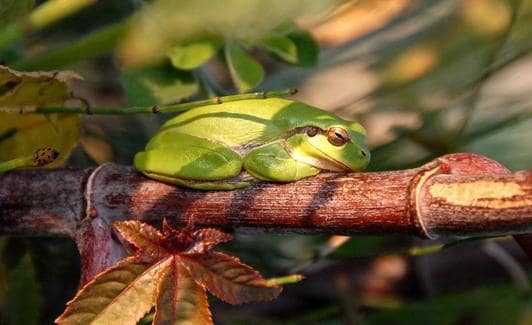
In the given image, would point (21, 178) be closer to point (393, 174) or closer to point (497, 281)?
point (393, 174)

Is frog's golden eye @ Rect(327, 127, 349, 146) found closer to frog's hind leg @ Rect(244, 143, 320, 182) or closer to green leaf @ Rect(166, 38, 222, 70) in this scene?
frog's hind leg @ Rect(244, 143, 320, 182)

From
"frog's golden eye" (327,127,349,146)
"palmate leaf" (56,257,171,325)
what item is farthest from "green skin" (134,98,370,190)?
"palmate leaf" (56,257,171,325)

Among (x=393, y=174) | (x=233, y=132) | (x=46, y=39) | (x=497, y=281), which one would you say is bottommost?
(x=497, y=281)

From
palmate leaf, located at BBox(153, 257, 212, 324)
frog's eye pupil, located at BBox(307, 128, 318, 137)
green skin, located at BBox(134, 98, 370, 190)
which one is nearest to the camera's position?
palmate leaf, located at BBox(153, 257, 212, 324)

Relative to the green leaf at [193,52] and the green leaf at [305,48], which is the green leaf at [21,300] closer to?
the green leaf at [193,52]

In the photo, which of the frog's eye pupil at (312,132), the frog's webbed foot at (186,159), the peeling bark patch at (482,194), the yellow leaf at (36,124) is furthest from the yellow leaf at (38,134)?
the peeling bark patch at (482,194)

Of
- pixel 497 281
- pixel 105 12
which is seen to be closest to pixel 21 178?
pixel 105 12

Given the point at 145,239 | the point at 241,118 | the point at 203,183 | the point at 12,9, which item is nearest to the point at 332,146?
the point at 241,118

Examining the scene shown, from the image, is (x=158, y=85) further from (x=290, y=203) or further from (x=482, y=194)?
(x=482, y=194)
